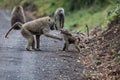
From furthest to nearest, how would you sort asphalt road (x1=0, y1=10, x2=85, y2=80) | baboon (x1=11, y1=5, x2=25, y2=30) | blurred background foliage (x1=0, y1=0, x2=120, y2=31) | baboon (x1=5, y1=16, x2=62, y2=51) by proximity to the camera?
blurred background foliage (x1=0, y1=0, x2=120, y2=31)
baboon (x1=11, y1=5, x2=25, y2=30)
baboon (x1=5, y1=16, x2=62, y2=51)
asphalt road (x1=0, y1=10, x2=85, y2=80)

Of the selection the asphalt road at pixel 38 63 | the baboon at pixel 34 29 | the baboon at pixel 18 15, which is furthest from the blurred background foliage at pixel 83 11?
the asphalt road at pixel 38 63

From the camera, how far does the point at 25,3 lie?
4584 cm


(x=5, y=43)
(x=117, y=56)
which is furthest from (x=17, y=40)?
(x=117, y=56)

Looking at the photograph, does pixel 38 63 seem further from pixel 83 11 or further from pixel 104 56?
pixel 83 11

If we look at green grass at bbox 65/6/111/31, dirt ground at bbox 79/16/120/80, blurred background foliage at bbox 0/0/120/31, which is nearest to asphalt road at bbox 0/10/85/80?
dirt ground at bbox 79/16/120/80

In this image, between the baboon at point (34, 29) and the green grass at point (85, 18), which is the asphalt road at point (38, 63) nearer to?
the baboon at point (34, 29)

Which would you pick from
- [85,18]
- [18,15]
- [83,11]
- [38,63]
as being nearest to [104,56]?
[38,63]

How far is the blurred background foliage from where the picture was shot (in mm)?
24206

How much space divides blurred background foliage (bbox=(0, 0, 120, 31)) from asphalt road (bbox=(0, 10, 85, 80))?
495 centimetres

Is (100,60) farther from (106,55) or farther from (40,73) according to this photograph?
(40,73)

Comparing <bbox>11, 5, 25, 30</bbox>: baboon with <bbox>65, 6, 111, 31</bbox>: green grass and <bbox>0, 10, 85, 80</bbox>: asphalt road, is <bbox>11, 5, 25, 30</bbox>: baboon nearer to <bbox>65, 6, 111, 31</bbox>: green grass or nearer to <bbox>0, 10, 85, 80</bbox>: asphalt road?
<bbox>65, 6, 111, 31</bbox>: green grass

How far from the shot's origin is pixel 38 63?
14.1 meters

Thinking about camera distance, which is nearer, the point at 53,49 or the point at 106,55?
the point at 106,55

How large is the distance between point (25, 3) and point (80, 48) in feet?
94.8
